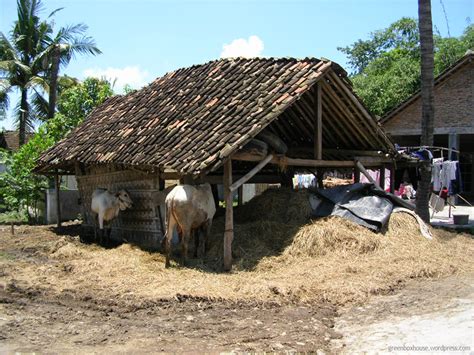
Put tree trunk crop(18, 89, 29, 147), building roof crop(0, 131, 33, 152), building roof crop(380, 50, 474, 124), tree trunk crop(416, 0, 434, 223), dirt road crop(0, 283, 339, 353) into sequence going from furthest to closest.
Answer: building roof crop(0, 131, 33, 152)
tree trunk crop(18, 89, 29, 147)
building roof crop(380, 50, 474, 124)
tree trunk crop(416, 0, 434, 223)
dirt road crop(0, 283, 339, 353)

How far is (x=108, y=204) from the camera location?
12.4 metres

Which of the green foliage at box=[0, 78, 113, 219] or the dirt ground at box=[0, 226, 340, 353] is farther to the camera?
the green foliage at box=[0, 78, 113, 219]

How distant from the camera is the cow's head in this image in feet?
39.7

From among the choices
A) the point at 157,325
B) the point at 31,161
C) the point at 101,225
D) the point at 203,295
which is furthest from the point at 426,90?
the point at 31,161

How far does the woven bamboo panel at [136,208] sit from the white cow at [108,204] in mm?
302

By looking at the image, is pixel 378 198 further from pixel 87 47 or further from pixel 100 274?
pixel 87 47

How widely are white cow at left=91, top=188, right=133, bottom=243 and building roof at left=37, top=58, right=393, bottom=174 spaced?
0.92 m

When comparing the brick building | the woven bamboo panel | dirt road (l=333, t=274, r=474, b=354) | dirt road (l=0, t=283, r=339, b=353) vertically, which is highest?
the brick building

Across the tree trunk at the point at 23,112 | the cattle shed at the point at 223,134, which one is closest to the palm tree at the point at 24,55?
the tree trunk at the point at 23,112

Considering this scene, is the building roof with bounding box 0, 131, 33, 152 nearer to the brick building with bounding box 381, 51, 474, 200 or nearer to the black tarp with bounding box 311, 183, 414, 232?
the brick building with bounding box 381, 51, 474, 200

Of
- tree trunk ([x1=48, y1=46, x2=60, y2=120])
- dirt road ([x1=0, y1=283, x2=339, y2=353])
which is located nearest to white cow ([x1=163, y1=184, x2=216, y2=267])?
dirt road ([x1=0, y1=283, x2=339, y2=353])

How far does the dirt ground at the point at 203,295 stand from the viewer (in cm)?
571

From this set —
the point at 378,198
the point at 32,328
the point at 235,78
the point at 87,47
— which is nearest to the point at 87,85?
Answer: the point at 87,47

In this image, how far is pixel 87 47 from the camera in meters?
27.7
